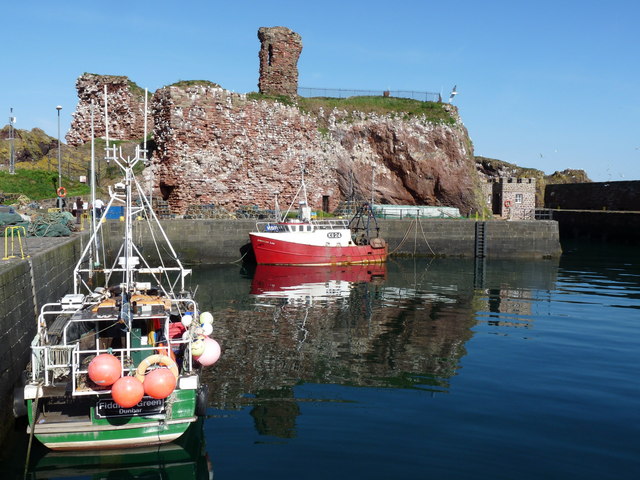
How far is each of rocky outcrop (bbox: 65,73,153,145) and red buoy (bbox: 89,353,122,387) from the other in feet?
135

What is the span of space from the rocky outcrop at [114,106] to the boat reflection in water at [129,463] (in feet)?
134

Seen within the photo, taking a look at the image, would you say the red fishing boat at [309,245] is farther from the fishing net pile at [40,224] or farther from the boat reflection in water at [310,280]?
the fishing net pile at [40,224]

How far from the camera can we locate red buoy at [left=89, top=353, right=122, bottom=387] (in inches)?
351

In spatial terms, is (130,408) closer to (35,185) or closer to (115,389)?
(115,389)

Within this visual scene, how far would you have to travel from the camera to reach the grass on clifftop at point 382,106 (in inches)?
1865

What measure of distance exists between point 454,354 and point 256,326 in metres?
6.53

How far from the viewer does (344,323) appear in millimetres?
19625

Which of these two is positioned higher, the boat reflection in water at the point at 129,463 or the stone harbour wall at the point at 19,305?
the stone harbour wall at the point at 19,305

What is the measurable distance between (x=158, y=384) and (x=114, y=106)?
42935mm

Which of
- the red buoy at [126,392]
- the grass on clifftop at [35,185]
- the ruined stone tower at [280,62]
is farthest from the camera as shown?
the ruined stone tower at [280,62]

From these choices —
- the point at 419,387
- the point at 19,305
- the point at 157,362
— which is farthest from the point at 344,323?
the point at 157,362

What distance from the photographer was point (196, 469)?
367 inches

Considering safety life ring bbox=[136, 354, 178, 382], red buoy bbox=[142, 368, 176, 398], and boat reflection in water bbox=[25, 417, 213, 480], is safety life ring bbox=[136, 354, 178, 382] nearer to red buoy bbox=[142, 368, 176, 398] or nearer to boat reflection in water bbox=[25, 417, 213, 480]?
red buoy bbox=[142, 368, 176, 398]

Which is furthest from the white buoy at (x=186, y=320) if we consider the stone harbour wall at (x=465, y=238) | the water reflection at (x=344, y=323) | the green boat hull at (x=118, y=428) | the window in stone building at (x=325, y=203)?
the window in stone building at (x=325, y=203)
